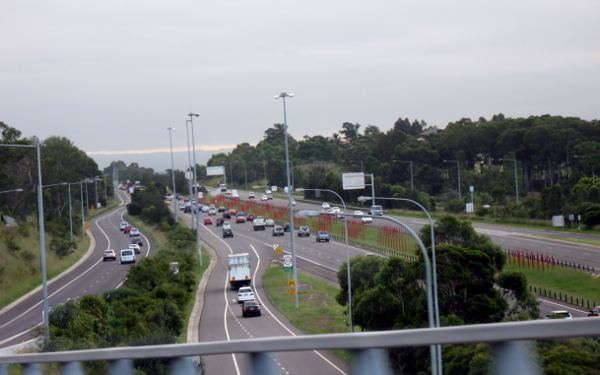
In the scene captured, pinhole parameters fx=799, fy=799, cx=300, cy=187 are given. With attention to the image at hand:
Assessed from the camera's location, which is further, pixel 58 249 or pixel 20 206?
pixel 20 206

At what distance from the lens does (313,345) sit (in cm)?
413

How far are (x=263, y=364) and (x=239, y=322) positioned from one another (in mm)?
24723

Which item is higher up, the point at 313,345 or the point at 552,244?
the point at 313,345

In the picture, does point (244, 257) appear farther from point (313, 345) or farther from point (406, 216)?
point (313, 345)

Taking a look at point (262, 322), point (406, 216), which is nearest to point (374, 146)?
point (406, 216)

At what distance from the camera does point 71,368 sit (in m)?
5.08

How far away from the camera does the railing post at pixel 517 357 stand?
3.60 meters

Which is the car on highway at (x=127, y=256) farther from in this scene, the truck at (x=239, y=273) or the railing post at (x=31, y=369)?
the railing post at (x=31, y=369)

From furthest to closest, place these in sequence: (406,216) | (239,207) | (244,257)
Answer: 1. (239,207)
2. (406,216)
3. (244,257)

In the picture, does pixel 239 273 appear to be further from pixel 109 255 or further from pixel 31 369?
pixel 31 369

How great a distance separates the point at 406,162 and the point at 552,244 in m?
21.5

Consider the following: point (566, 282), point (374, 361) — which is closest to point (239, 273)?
point (566, 282)

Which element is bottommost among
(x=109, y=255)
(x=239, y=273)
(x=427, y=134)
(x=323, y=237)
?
(x=239, y=273)

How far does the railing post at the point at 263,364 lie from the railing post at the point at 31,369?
173cm
